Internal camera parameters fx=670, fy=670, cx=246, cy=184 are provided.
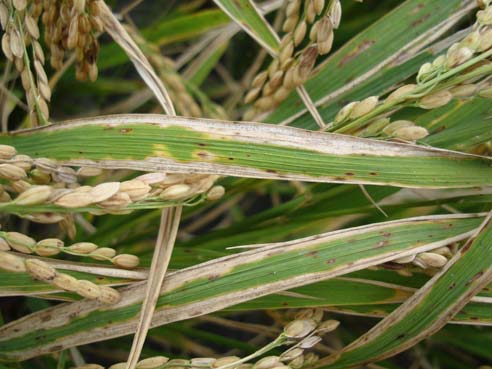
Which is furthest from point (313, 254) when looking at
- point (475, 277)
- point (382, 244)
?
point (475, 277)

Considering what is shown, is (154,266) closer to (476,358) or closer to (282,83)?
(282,83)

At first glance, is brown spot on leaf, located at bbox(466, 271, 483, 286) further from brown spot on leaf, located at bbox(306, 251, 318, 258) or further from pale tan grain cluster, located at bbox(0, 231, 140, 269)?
pale tan grain cluster, located at bbox(0, 231, 140, 269)

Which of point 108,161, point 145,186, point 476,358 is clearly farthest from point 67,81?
point 476,358

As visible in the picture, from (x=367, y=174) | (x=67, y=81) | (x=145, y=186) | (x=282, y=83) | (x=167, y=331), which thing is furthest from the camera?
A: (x=67, y=81)

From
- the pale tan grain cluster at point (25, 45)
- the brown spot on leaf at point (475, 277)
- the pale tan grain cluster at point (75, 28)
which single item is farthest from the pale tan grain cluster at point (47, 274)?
the brown spot on leaf at point (475, 277)

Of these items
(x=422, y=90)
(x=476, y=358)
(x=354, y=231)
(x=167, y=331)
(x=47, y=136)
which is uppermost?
(x=47, y=136)

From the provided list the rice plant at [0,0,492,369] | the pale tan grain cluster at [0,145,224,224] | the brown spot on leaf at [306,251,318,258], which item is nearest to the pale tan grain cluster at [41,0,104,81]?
the rice plant at [0,0,492,369]

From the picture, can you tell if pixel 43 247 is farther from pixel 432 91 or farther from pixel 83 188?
pixel 432 91

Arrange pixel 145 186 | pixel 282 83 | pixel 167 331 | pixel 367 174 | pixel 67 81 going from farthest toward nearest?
1. pixel 67 81
2. pixel 167 331
3. pixel 282 83
4. pixel 367 174
5. pixel 145 186
